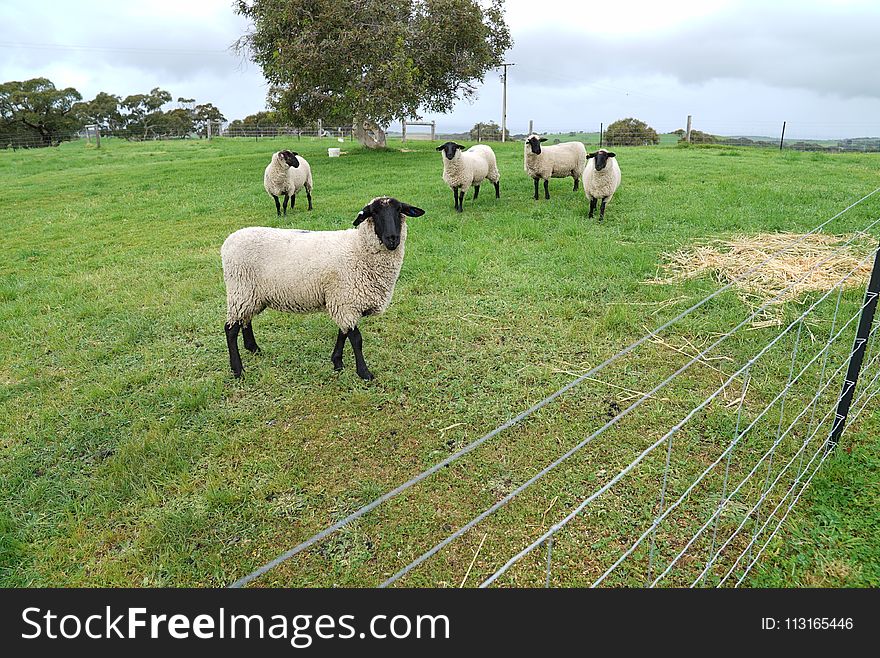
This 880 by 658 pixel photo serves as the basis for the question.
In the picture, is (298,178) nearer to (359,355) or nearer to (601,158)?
(601,158)

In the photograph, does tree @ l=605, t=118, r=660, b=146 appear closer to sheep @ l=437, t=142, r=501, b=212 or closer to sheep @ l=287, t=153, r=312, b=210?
sheep @ l=437, t=142, r=501, b=212

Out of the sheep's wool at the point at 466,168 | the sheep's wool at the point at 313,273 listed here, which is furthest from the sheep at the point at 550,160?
the sheep's wool at the point at 313,273

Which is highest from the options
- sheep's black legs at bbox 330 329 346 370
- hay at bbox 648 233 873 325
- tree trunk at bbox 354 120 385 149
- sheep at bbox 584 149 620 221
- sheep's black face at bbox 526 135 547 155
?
tree trunk at bbox 354 120 385 149

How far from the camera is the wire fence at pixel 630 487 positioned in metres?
2.75

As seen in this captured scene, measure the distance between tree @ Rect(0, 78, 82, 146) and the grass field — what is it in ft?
148

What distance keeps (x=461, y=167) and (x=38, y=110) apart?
49672 mm

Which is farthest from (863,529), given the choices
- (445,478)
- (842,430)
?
(445,478)

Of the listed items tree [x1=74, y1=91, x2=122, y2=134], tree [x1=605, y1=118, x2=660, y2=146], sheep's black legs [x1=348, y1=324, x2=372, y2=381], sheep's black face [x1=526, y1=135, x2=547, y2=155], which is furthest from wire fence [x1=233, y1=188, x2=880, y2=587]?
tree [x1=74, y1=91, x2=122, y2=134]

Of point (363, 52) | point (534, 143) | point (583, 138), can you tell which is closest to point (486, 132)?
point (583, 138)

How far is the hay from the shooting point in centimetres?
590

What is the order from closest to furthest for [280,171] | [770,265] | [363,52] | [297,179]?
[770,265], [280,171], [297,179], [363,52]

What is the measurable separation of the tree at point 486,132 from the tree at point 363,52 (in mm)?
13061

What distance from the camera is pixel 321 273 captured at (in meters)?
4.66

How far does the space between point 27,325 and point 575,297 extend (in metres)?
6.57
